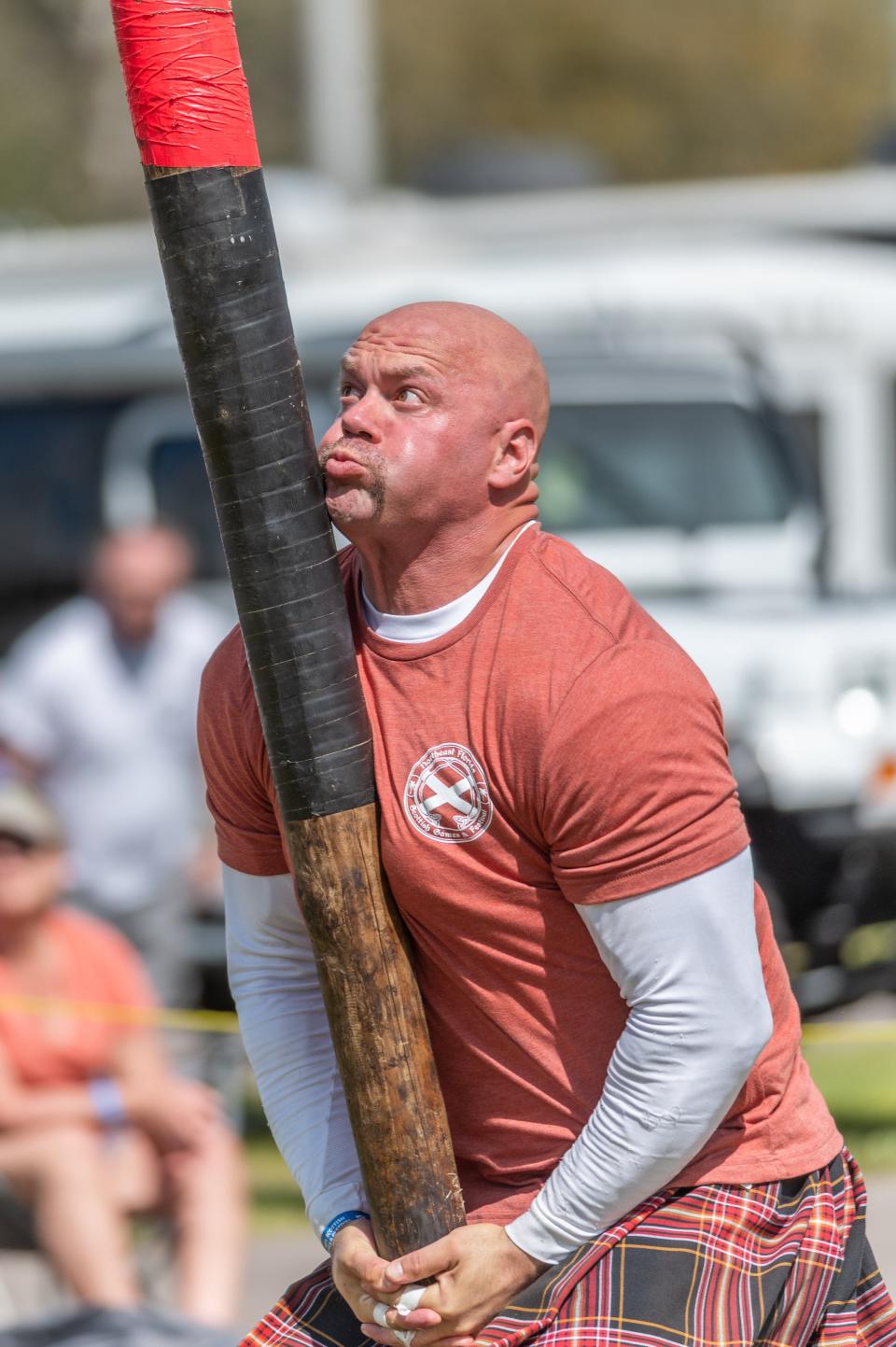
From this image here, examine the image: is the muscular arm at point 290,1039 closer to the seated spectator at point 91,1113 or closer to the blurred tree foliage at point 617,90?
the seated spectator at point 91,1113

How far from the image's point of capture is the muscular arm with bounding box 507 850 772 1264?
6.14 feet

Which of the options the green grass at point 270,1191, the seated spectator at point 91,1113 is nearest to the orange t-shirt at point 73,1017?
the seated spectator at point 91,1113

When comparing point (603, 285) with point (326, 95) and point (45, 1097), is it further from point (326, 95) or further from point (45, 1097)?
point (326, 95)

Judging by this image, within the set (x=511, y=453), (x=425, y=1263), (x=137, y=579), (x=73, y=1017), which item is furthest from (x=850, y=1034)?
(x=511, y=453)

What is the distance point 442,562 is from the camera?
200 centimetres

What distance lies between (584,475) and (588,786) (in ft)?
19.4

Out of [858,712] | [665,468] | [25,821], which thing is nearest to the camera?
[25,821]

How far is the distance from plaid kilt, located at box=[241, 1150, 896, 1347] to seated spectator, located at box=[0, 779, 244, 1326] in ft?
7.50

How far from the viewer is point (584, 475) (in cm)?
768

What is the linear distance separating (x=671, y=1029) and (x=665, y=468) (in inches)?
237

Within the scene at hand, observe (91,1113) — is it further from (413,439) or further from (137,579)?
(413,439)

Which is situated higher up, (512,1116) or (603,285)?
(512,1116)

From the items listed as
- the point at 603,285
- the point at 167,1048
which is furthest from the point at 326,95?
the point at 167,1048

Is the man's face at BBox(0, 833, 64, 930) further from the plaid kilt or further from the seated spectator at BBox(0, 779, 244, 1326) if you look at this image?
the plaid kilt
